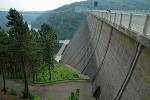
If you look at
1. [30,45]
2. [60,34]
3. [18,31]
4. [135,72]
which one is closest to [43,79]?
[30,45]

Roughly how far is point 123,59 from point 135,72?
8.98ft

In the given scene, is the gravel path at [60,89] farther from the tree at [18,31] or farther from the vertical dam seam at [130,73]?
the vertical dam seam at [130,73]

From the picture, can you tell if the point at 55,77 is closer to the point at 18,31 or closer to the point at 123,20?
the point at 18,31

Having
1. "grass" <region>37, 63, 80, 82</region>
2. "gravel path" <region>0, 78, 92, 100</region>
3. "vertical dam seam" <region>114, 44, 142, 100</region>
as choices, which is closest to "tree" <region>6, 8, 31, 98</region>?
"gravel path" <region>0, 78, 92, 100</region>

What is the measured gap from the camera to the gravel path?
2162 cm

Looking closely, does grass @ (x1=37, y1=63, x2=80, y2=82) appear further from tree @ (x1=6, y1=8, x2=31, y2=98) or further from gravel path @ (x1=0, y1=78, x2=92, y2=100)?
tree @ (x1=6, y1=8, x2=31, y2=98)

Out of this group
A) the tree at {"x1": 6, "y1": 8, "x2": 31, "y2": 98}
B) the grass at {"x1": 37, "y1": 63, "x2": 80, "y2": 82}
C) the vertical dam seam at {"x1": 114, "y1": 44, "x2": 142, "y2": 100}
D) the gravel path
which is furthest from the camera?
the grass at {"x1": 37, "y1": 63, "x2": 80, "y2": 82}

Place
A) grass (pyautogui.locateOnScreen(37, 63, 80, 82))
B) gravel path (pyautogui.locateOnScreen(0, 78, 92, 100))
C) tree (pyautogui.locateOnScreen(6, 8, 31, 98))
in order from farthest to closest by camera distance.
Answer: grass (pyautogui.locateOnScreen(37, 63, 80, 82))
gravel path (pyautogui.locateOnScreen(0, 78, 92, 100))
tree (pyautogui.locateOnScreen(6, 8, 31, 98))

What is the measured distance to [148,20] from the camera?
8398 mm

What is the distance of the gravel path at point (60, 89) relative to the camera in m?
21.6

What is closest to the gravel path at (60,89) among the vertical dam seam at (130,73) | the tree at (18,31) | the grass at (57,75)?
the grass at (57,75)

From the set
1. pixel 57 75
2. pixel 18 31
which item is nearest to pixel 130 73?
pixel 18 31

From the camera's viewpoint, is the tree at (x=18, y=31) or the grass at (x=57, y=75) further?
the grass at (x=57, y=75)

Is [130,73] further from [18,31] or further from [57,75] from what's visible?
[57,75]
